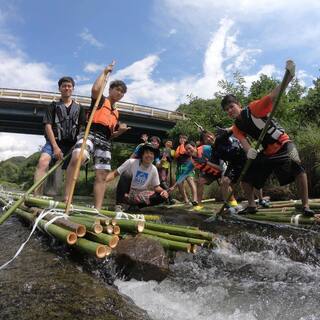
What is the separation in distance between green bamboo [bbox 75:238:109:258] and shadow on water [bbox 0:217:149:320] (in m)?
0.17

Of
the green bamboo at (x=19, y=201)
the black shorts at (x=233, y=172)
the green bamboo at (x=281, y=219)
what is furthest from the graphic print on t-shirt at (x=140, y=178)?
the green bamboo at (x=19, y=201)

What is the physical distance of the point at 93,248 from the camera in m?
3.09

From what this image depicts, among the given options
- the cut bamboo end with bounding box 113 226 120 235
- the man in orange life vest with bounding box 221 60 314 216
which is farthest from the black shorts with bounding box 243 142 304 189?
the cut bamboo end with bounding box 113 226 120 235

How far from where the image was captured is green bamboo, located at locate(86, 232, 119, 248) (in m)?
3.25

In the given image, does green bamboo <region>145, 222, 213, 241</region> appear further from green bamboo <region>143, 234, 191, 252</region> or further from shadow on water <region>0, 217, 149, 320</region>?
shadow on water <region>0, 217, 149, 320</region>

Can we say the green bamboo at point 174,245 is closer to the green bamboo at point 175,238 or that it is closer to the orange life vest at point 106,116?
the green bamboo at point 175,238

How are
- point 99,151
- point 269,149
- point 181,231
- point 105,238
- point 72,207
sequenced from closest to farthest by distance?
point 105,238 → point 181,231 → point 72,207 → point 99,151 → point 269,149

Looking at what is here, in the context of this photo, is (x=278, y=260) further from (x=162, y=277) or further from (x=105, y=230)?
(x=105, y=230)

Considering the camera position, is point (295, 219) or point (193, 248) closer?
point (193, 248)

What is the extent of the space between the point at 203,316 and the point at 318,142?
9.42 metres

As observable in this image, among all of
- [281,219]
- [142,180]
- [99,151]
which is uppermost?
[99,151]

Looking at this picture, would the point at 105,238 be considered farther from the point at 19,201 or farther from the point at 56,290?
the point at 19,201

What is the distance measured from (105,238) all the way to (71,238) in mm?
309

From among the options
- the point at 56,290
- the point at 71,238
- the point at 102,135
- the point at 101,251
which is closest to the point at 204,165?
the point at 102,135
